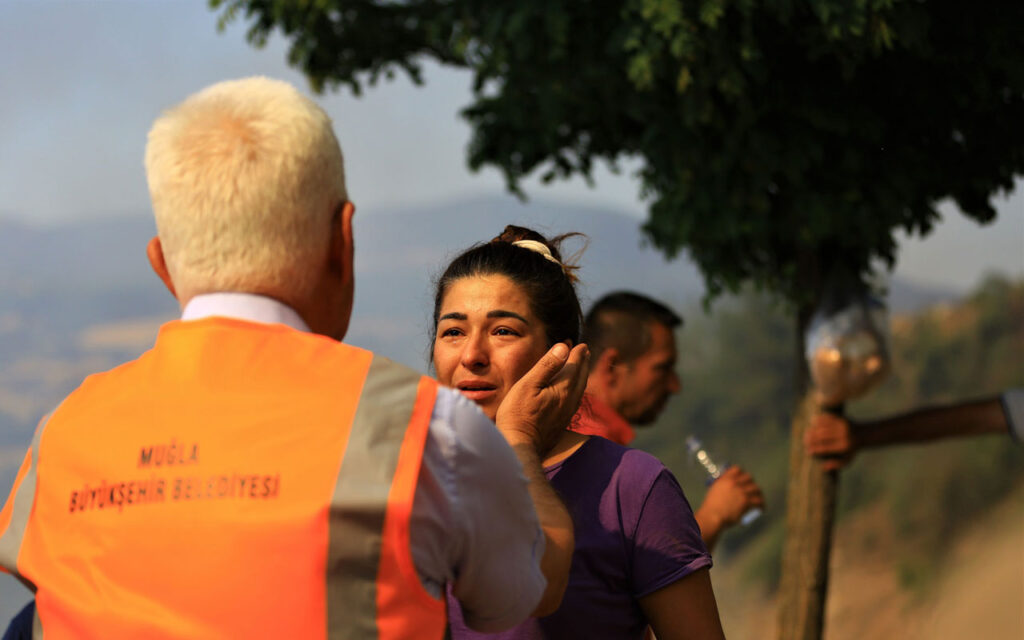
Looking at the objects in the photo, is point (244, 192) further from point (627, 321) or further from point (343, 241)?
point (627, 321)

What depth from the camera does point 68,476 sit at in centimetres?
157

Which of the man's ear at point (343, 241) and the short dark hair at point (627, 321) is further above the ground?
the short dark hair at point (627, 321)

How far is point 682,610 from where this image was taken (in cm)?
223

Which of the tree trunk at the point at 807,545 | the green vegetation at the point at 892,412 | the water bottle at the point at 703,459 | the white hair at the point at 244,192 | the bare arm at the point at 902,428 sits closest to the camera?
the white hair at the point at 244,192

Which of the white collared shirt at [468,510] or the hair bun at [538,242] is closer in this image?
the white collared shirt at [468,510]

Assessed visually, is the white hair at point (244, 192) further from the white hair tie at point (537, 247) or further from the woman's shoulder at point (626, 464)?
the white hair tie at point (537, 247)

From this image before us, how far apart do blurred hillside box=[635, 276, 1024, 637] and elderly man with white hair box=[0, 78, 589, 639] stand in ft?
37.1

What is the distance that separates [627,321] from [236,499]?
318 cm

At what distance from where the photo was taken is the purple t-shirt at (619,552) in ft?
7.24

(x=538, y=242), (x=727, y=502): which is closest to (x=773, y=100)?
(x=727, y=502)

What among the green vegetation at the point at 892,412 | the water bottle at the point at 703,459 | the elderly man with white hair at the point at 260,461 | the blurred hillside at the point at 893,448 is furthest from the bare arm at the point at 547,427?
the green vegetation at the point at 892,412

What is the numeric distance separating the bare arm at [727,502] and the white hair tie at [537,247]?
4.77 ft

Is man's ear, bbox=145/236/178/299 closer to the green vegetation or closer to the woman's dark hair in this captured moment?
the woman's dark hair

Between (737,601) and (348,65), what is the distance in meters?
12.9
